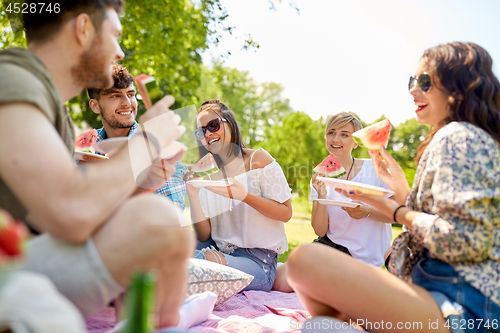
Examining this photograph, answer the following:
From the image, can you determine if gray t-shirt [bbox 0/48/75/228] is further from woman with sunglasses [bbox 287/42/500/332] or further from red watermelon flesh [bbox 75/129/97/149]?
red watermelon flesh [bbox 75/129/97/149]

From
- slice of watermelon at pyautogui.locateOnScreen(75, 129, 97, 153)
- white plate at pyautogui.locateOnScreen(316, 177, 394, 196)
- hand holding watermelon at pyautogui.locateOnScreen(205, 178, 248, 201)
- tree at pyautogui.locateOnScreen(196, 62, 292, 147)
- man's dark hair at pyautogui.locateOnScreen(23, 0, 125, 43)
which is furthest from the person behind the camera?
tree at pyautogui.locateOnScreen(196, 62, 292, 147)

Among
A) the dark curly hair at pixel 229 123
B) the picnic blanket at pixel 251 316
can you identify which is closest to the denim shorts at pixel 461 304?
the picnic blanket at pixel 251 316

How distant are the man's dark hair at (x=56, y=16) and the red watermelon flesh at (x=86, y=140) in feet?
7.59

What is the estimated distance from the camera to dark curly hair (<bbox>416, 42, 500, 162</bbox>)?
7.21 feet

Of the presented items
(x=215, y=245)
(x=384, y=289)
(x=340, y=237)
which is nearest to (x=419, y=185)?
(x=384, y=289)

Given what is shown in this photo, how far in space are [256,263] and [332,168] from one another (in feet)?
5.37

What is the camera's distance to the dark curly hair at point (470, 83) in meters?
2.20

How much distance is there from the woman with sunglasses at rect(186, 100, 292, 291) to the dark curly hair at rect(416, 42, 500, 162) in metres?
2.11

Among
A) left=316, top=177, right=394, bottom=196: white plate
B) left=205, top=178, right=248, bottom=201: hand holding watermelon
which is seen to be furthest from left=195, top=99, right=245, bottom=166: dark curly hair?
left=316, top=177, right=394, bottom=196: white plate

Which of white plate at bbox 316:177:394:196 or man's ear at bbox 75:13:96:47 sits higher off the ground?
man's ear at bbox 75:13:96:47

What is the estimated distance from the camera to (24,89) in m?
1.45

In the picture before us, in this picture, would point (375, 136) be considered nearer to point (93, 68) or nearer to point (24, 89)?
point (93, 68)

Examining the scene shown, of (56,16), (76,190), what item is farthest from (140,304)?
(56,16)

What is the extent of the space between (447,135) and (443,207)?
0.41 meters
